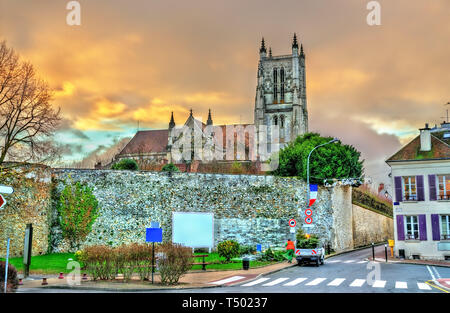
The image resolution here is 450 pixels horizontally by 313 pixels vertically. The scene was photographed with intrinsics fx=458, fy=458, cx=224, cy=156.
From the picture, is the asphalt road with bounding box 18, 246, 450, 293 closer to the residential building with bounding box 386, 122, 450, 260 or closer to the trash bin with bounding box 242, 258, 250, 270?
Result: the trash bin with bounding box 242, 258, 250, 270

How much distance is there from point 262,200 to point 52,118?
58.6 feet

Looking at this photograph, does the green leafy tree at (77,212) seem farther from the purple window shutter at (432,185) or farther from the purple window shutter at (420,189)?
the purple window shutter at (432,185)

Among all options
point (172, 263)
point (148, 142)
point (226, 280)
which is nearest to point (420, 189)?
point (226, 280)

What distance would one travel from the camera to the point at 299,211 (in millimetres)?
37438

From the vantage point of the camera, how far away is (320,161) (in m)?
39.1

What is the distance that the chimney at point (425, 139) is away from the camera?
108ft

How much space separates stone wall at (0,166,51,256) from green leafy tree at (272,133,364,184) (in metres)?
20.2

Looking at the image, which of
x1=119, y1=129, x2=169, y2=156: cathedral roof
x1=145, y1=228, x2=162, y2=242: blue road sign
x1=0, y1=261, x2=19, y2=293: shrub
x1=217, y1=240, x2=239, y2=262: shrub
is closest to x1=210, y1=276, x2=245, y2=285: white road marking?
x1=145, y1=228, x2=162, y2=242: blue road sign

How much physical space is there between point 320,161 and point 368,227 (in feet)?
47.0

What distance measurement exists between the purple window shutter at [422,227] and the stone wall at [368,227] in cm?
1250

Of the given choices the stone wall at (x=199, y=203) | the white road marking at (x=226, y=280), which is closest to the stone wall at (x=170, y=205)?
the stone wall at (x=199, y=203)

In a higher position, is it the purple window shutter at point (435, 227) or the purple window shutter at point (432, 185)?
the purple window shutter at point (432, 185)
